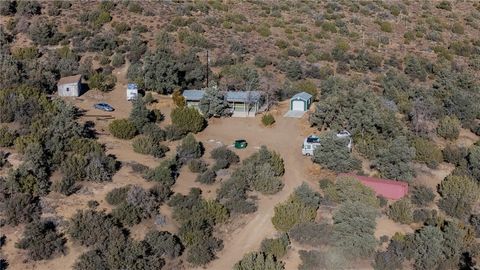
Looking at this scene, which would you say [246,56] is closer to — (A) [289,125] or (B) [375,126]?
(A) [289,125]

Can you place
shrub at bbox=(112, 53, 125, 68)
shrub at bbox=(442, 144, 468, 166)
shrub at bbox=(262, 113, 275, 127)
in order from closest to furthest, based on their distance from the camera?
shrub at bbox=(442, 144, 468, 166) → shrub at bbox=(262, 113, 275, 127) → shrub at bbox=(112, 53, 125, 68)

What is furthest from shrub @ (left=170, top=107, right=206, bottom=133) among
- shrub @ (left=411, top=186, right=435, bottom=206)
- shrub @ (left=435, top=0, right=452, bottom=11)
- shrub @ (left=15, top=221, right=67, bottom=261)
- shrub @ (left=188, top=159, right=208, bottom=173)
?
shrub @ (left=435, top=0, right=452, bottom=11)

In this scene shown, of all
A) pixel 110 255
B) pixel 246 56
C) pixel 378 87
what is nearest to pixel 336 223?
pixel 110 255

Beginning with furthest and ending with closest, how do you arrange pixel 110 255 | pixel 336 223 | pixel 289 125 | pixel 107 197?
pixel 289 125
pixel 107 197
pixel 336 223
pixel 110 255

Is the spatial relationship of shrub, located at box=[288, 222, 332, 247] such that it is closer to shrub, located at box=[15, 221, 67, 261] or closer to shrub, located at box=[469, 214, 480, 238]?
shrub, located at box=[469, 214, 480, 238]

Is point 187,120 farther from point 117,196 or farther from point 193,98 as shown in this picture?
point 117,196

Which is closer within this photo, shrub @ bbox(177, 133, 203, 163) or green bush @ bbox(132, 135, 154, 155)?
shrub @ bbox(177, 133, 203, 163)

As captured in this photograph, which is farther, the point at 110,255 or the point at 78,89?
the point at 78,89
